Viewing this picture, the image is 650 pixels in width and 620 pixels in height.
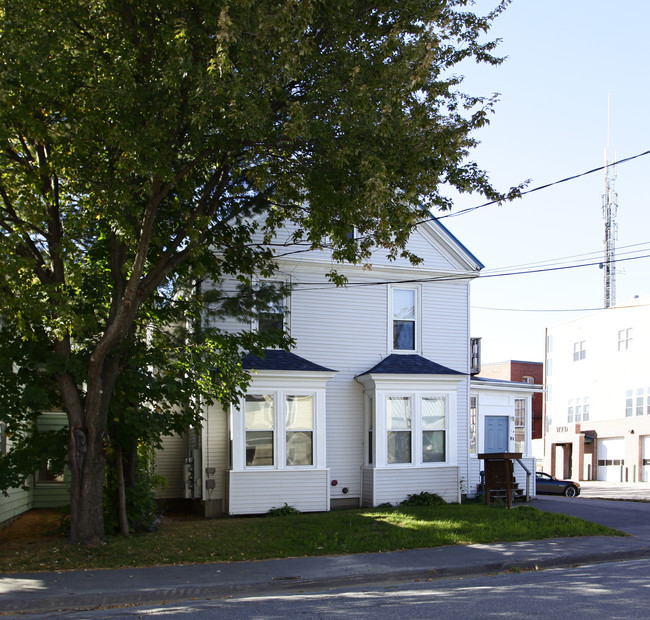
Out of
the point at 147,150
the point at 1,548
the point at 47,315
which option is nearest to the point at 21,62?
the point at 147,150

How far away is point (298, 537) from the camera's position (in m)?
13.8

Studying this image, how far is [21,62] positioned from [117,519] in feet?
27.5

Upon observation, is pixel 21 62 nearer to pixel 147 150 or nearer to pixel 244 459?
pixel 147 150

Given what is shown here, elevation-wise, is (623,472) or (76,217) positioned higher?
(76,217)

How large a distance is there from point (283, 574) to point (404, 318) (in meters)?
10.4

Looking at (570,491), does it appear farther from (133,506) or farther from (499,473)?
(133,506)

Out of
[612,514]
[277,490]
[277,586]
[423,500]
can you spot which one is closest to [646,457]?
[612,514]

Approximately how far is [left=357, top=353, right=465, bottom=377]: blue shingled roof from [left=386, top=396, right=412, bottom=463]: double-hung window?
2.45 ft

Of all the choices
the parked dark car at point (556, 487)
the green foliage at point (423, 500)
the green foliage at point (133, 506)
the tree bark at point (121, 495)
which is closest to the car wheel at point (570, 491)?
the parked dark car at point (556, 487)

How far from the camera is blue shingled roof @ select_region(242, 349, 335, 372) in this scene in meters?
18.0

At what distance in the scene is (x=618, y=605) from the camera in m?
8.33

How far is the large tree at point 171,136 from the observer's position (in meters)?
10.6

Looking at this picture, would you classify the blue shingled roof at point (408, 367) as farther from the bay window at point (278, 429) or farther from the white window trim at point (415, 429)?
the bay window at point (278, 429)

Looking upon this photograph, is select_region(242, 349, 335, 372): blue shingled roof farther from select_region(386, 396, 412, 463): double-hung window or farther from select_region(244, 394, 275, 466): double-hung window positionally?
select_region(386, 396, 412, 463): double-hung window
